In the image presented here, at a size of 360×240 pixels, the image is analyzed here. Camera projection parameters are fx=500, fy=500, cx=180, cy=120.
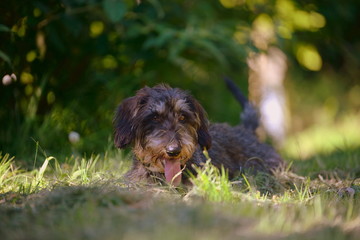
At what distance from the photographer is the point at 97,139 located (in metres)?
6.00

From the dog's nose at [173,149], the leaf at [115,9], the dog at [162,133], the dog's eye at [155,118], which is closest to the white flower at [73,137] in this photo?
the dog at [162,133]

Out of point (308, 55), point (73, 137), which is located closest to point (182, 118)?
point (73, 137)

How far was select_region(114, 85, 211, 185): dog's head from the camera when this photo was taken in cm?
404

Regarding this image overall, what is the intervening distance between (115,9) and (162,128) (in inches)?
75.4

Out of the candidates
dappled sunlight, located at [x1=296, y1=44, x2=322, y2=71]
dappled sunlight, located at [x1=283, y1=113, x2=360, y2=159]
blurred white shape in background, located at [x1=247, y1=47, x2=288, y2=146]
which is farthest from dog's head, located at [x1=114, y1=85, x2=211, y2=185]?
blurred white shape in background, located at [x1=247, y1=47, x2=288, y2=146]

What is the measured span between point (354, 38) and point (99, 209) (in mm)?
9270

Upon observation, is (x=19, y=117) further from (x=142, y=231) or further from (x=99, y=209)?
(x=142, y=231)

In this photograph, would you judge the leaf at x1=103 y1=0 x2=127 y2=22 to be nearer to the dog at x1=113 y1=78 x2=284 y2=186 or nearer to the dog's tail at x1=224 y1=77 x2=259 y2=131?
the dog at x1=113 y1=78 x2=284 y2=186

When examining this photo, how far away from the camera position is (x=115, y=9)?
5.46 metres

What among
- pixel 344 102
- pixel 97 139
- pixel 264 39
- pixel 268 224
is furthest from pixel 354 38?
pixel 268 224

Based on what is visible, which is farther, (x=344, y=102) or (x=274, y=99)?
(x=344, y=102)

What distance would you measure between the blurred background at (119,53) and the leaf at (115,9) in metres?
0.01

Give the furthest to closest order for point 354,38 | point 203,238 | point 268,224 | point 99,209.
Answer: point 354,38 < point 99,209 < point 268,224 < point 203,238

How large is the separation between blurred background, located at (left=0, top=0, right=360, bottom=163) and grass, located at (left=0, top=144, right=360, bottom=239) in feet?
5.17
